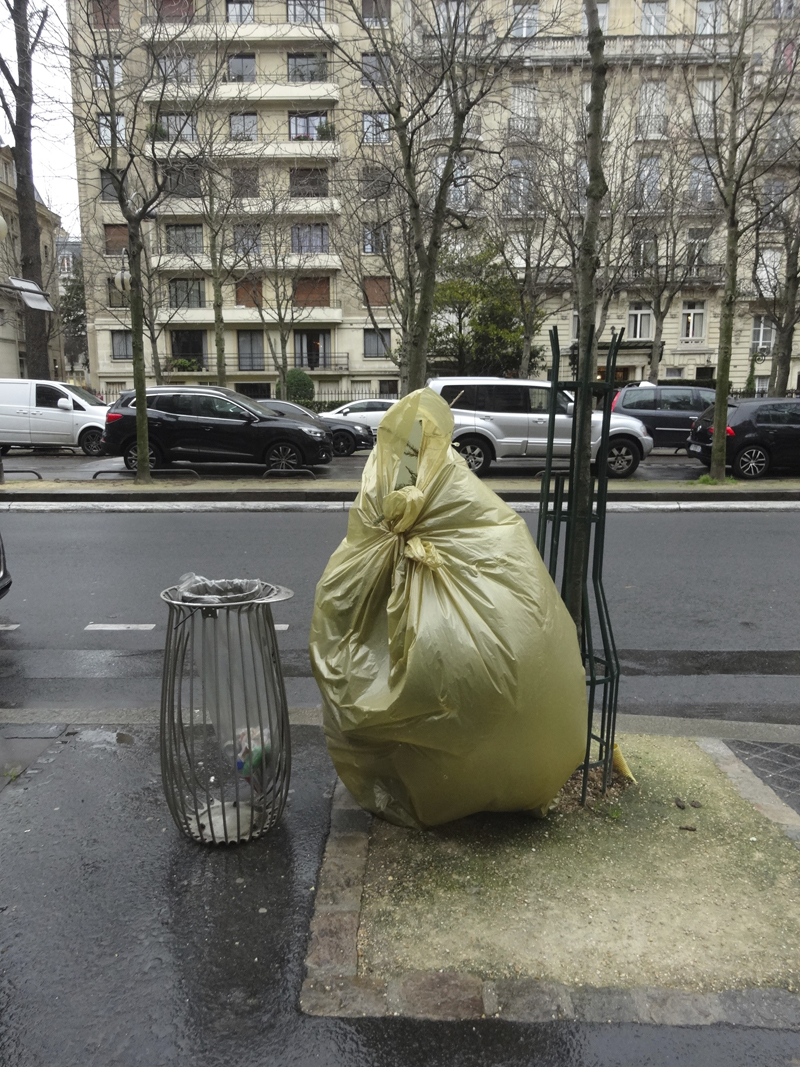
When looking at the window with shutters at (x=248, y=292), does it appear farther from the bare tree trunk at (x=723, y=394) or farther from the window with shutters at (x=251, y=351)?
the bare tree trunk at (x=723, y=394)

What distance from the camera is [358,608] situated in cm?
266

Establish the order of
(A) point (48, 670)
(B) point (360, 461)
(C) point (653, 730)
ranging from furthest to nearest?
(B) point (360, 461) → (A) point (48, 670) → (C) point (653, 730)

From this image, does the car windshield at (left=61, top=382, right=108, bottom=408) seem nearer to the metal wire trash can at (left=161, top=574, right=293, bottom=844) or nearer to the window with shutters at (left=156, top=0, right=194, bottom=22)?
the window with shutters at (left=156, top=0, right=194, bottom=22)

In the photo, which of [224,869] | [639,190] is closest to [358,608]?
[224,869]

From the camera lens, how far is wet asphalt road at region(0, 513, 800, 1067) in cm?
192

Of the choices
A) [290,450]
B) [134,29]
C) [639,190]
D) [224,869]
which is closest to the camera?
[224,869]

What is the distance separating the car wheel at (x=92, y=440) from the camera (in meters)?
17.9

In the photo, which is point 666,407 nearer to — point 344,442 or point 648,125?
point 648,125

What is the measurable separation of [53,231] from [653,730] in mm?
40023

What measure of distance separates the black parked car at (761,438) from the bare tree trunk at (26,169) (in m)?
13.2

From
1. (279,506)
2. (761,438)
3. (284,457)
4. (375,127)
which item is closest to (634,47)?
(375,127)

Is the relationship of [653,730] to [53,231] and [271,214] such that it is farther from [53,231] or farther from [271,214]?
[53,231]

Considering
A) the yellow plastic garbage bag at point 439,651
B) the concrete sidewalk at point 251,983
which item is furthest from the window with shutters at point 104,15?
the concrete sidewalk at point 251,983

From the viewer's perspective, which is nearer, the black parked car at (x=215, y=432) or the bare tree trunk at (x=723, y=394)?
the bare tree trunk at (x=723, y=394)
